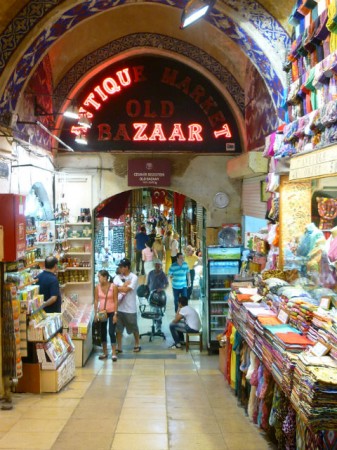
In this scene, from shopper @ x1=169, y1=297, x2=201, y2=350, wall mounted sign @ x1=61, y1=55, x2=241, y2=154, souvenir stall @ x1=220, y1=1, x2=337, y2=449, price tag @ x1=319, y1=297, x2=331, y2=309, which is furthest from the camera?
wall mounted sign @ x1=61, y1=55, x2=241, y2=154

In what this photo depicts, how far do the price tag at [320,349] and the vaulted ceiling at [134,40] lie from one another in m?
3.88

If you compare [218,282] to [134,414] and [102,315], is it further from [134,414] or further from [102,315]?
[134,414]

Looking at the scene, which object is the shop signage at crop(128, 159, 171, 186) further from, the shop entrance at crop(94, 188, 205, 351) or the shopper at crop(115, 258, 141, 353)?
the shopper at crop(115, 258, 141, 353)

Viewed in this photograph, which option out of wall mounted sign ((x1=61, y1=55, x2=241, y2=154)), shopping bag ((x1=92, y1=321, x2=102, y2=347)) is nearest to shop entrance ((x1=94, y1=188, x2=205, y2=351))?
shopping bag ((x1=92, y1=321, x2=102, y2=347))

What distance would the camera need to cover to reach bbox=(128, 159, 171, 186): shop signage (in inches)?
423

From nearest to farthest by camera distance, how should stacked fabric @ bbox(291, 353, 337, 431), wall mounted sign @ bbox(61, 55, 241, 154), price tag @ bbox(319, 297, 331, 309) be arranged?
1. stacked fabric @ bbox(291, 353, 337, 431)
2. price tag @ bbox(319, 297, 331, 309)
3. wall mounted sign @ bbox(61, 55, 241, 154)

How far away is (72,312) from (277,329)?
5.62 meters

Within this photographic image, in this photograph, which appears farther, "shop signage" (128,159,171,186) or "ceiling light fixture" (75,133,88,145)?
"shop signage" (128,159,171,186)

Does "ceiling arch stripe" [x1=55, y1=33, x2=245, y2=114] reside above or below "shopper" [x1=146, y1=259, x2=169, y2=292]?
above

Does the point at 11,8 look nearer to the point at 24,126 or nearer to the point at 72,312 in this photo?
the point at 24,126

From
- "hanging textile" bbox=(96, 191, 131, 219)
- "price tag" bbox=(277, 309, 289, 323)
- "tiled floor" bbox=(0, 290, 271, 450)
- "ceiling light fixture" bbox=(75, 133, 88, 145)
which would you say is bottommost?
"tiled floor" bbox=(0, 290, 271, 450)

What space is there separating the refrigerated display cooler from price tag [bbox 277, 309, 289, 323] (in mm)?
4661

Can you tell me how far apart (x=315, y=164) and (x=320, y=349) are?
145cm

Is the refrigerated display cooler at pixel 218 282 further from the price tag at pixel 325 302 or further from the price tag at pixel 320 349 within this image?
the price tag at pixel 320 349
